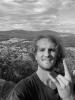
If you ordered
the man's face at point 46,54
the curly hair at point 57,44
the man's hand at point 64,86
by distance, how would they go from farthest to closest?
1. the curly hair at point 57,44
2. the man's face at point 46,54
3. the man's hand at point 64,86

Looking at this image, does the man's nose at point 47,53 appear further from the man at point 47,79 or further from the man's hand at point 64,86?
the man's hand at point 64,86

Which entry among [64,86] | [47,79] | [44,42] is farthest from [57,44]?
[64,86]

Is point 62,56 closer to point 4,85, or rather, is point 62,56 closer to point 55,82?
point 55,82

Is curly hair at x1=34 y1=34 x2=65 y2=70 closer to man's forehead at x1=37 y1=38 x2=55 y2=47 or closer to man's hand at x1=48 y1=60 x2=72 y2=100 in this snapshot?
man's forehead at x1=37 y1=38 x2=55 y2=47

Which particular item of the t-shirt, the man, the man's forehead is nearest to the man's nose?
the man

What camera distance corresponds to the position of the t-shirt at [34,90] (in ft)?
11.4

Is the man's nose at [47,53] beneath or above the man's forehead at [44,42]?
beneath

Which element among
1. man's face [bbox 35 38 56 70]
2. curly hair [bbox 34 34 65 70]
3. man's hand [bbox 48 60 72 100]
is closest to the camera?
man's hand [bbox 48 60 72 100]

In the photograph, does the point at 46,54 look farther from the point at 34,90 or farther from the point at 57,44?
the point at 34,90

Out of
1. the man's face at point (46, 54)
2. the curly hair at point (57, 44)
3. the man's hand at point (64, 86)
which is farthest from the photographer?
the curly hair at point (57, 44)

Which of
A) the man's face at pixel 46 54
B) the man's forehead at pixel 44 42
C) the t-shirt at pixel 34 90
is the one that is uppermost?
the man's forehead at pixel 44 42

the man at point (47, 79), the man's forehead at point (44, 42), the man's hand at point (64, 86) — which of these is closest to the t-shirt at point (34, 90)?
the man at point (47, 79)

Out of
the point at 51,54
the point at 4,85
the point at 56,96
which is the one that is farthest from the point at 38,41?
the point at 4,85

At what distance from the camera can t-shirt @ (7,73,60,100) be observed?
3.47m
